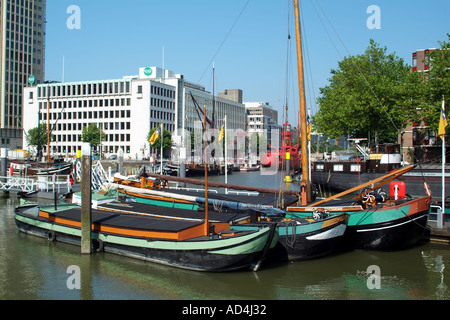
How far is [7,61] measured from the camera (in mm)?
132375


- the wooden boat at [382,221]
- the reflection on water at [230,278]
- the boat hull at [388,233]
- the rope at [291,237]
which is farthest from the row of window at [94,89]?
the rope at [291,237]

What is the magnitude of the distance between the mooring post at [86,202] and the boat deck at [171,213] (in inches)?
137

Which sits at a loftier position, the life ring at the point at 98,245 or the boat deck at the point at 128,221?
the boat deck at the point at 128,221

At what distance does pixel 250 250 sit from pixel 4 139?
133 metres

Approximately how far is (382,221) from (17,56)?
137954mm

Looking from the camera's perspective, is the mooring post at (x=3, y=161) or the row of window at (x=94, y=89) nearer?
the mooring post at (x=3, y=161)

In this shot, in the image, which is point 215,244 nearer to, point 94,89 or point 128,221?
point 128,221

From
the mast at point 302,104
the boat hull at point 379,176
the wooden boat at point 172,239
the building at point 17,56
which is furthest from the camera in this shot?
the building at point 17,56

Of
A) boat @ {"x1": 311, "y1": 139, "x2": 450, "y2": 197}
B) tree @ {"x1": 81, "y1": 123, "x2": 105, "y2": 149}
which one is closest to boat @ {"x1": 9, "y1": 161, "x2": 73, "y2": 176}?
tree @ {"x1": 81, "y1": 123, "x2": 105, "y2": 149}

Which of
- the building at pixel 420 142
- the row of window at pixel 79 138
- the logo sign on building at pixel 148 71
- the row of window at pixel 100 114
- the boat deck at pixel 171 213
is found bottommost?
the boat deck at pixel 171 213

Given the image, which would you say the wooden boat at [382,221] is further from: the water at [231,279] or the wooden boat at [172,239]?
the wooden boat at [172,239]

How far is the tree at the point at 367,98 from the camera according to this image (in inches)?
2269

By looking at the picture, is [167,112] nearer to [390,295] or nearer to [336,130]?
[336,130]
